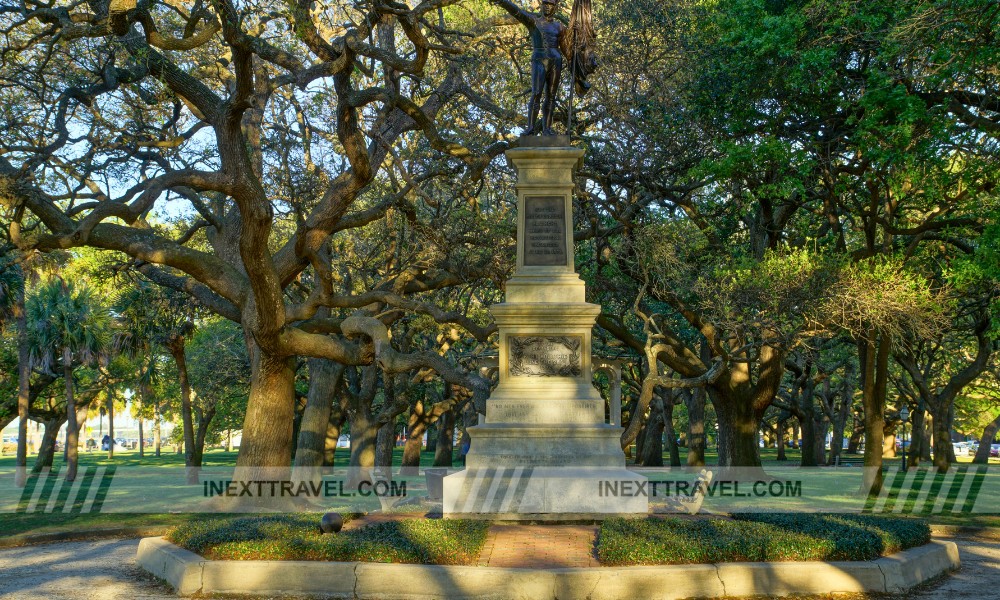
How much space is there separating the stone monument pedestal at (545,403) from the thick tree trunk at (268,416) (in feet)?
19.0

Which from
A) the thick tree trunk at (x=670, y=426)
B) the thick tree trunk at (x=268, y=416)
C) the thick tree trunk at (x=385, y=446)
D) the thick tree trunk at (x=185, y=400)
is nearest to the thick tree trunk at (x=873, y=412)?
the thick tree trunk at (x=268, y=416)

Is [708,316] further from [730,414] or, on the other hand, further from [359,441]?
[359,441]

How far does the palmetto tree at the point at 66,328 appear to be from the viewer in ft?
112

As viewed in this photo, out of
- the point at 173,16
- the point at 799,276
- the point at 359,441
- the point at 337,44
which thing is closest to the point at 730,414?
the point at 799,276

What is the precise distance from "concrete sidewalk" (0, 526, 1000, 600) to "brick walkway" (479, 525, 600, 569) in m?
0.01

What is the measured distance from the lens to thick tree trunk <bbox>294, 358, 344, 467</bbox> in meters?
22.8

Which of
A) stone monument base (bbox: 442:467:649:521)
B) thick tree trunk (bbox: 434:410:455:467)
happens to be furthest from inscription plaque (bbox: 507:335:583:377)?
thick tree trunk (bbox: 434:410:455:467)

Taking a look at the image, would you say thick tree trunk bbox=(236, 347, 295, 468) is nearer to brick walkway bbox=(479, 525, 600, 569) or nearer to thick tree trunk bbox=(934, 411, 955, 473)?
brick walkway bbox=(479, 525, 600, 569)

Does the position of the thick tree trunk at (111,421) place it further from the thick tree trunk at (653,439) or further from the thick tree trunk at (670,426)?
the thick tree trunk at (670,426)

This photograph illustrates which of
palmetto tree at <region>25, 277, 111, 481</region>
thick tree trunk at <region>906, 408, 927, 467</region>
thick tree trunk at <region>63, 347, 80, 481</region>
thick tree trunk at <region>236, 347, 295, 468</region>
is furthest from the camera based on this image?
thick tree trunk at <region>906, 408, 927, 467</region>

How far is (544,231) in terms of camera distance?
12984mm

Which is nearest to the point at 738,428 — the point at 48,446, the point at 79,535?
the point at 79,535

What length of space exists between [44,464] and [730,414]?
33269 millimetres

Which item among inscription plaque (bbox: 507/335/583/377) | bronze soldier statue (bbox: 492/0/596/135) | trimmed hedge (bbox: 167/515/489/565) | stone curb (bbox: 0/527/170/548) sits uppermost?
bronze soldier statue (bbox: 492/0/596/135)
